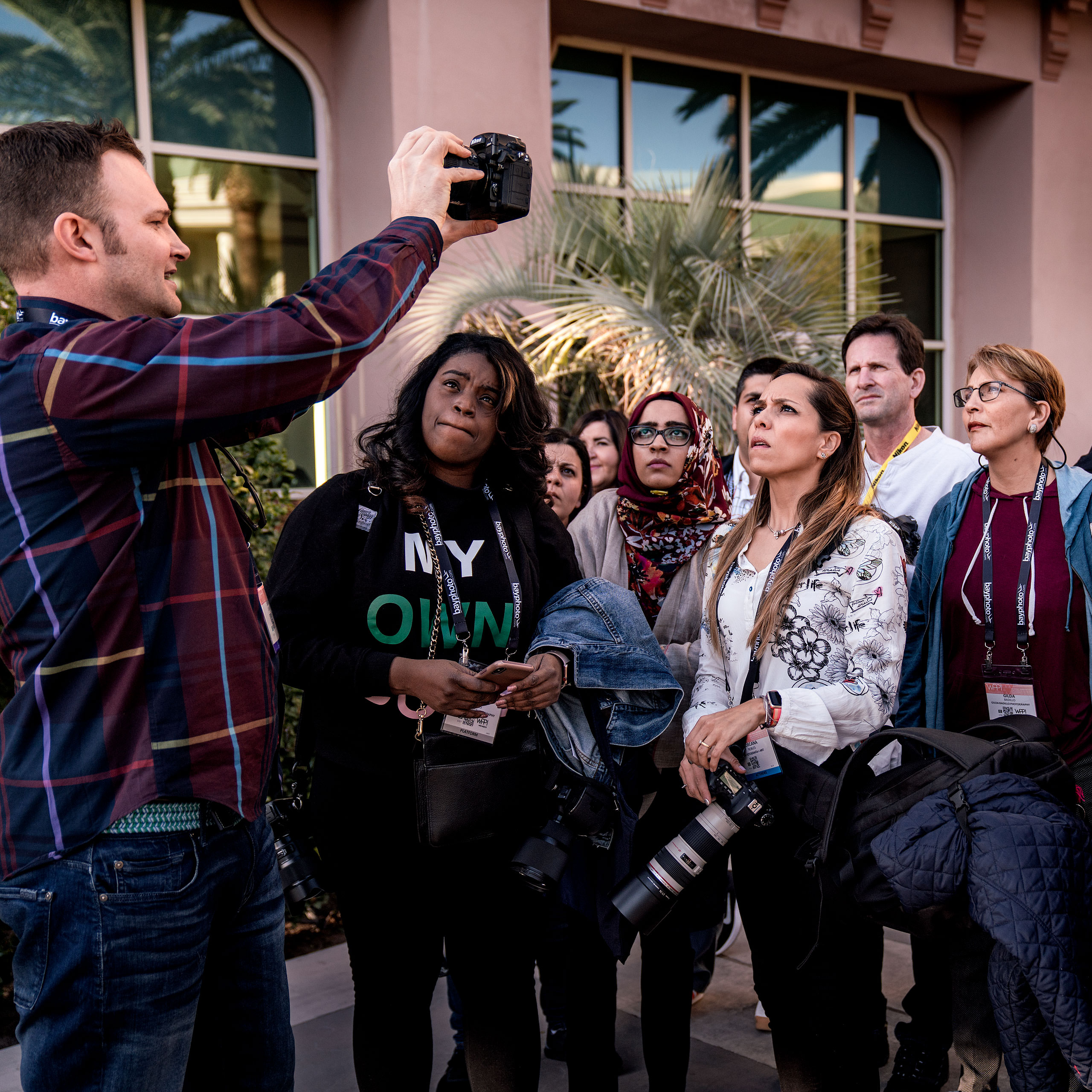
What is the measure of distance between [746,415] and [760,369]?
23cm

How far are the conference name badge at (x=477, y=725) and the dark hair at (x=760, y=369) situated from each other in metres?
2.28

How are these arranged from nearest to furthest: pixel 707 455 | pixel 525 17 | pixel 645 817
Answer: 1. pixel 645 817
2. pixel 707 455
3. pixel 525 17

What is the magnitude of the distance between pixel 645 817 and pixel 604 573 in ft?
2.43

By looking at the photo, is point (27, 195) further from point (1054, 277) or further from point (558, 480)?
point (1054, 277)

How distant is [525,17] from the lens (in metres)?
7.33

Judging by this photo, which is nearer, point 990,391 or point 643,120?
point 990,391

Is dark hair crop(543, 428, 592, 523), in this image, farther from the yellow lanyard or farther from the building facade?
the building facade

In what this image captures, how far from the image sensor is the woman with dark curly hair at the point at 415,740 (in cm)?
227

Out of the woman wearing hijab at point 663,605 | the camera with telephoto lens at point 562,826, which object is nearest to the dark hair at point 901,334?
the woman wearing hijab at point 663,605

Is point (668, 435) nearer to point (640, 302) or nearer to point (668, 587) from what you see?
point (668, 587)

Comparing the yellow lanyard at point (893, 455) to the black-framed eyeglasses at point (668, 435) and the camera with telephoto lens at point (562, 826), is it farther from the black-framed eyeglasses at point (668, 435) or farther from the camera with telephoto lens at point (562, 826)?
the camera with telephoto lens at point (562, 826)

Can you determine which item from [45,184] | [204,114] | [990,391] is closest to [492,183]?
[45,184]

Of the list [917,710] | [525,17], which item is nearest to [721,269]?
[525,17]

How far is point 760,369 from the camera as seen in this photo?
421 cm
